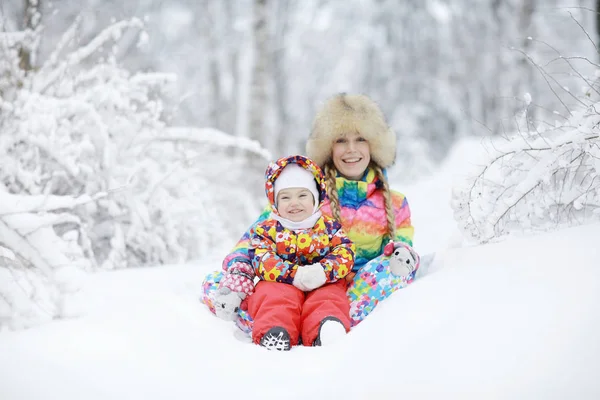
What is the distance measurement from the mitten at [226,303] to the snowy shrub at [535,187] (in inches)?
46.2

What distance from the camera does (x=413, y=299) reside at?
2.04 m

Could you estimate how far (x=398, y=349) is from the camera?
1731 mm

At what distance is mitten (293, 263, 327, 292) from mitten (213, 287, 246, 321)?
0.93 feet

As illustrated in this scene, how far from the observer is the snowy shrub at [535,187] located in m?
2.26

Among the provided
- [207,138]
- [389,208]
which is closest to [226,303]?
[389,208]

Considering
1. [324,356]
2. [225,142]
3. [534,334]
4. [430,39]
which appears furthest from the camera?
[430,39]

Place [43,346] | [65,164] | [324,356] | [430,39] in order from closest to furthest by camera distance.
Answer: [43,346] → [324,356] → [65,164] → [430,39]

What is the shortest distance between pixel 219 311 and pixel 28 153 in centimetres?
190

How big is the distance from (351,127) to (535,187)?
1.05 m

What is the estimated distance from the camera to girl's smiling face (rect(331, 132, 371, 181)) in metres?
2.94

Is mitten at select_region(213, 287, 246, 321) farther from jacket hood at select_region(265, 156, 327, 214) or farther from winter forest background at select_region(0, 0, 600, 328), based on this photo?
winter forest background at select_region(0, 0, 600, 328)

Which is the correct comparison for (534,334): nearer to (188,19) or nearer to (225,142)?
(225,142)

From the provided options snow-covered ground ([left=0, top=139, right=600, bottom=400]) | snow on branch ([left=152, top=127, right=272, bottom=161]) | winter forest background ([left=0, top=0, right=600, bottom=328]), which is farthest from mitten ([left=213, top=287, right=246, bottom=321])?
snow on branch ([left=152, top=127, right=272, bottom=161])

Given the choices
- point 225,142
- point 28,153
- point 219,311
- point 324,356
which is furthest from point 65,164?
point 324,356
